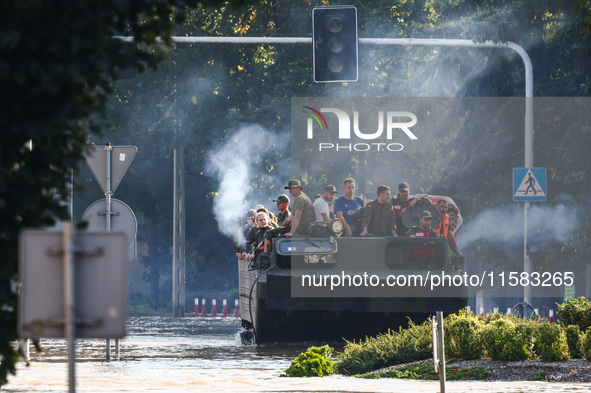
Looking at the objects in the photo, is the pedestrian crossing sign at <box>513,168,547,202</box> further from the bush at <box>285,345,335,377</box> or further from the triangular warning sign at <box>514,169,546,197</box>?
the bush at <box>285,345,335,377</box>

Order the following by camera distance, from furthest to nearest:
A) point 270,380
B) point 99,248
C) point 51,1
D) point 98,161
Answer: point 98,161 < point 270,380 < point 51,1 < point 99,248

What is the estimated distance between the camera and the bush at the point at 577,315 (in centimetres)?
1623

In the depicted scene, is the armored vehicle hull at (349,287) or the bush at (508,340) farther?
the armored vehicle hull at (349,287)

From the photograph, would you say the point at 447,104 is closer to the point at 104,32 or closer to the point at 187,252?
the point at 187,252

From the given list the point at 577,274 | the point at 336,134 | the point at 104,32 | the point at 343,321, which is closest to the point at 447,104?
the point at 336,134

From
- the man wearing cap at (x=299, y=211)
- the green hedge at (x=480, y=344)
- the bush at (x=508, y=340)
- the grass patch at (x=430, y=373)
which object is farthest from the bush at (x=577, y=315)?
the man wearing cap at (x=299, y=211)

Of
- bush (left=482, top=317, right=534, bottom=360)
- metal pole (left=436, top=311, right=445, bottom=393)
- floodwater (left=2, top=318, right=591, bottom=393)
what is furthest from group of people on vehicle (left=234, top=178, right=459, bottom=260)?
metal pole (left=436, top=311, right=445, bottom=393)

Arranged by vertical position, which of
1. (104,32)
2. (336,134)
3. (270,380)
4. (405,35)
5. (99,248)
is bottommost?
(270,380)

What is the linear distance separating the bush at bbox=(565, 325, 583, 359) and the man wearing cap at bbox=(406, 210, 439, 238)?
5.58 metres

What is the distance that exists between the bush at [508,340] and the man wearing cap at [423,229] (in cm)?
538

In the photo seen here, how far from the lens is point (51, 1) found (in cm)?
648

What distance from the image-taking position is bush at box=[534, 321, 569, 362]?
1491 centimetres

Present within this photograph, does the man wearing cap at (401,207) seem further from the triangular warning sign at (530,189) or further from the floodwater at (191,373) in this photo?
the floodwater at (191,373)

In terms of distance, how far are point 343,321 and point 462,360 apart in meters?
4.92
